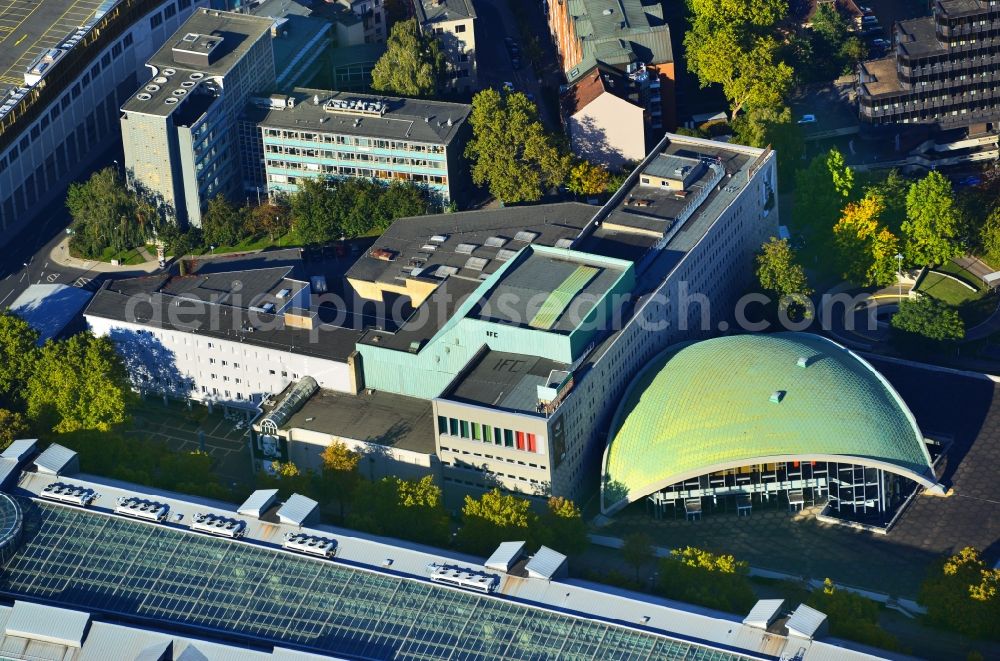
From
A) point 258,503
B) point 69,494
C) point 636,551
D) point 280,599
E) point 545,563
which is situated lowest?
point 636,551

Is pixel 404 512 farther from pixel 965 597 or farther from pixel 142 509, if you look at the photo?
pixel 965 597

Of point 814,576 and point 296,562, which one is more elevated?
point 296,562

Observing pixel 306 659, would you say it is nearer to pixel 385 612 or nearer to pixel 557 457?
pixel 385 612

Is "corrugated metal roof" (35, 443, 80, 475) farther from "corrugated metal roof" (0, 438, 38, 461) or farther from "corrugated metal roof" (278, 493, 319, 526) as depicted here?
A: "corrugated metal roof" (278, 493, 319, 526)

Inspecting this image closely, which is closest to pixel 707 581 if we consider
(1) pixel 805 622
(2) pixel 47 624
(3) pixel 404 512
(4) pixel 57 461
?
(1) pixel 805 622

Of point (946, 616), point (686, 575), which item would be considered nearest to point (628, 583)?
point (686, 575)

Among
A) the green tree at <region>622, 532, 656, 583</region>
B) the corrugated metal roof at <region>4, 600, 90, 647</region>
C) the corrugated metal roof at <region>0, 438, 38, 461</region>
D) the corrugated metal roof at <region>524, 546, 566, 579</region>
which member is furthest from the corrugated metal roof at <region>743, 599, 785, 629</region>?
the corrugated metal roof at <region>0, 438, 38, 461</region>
